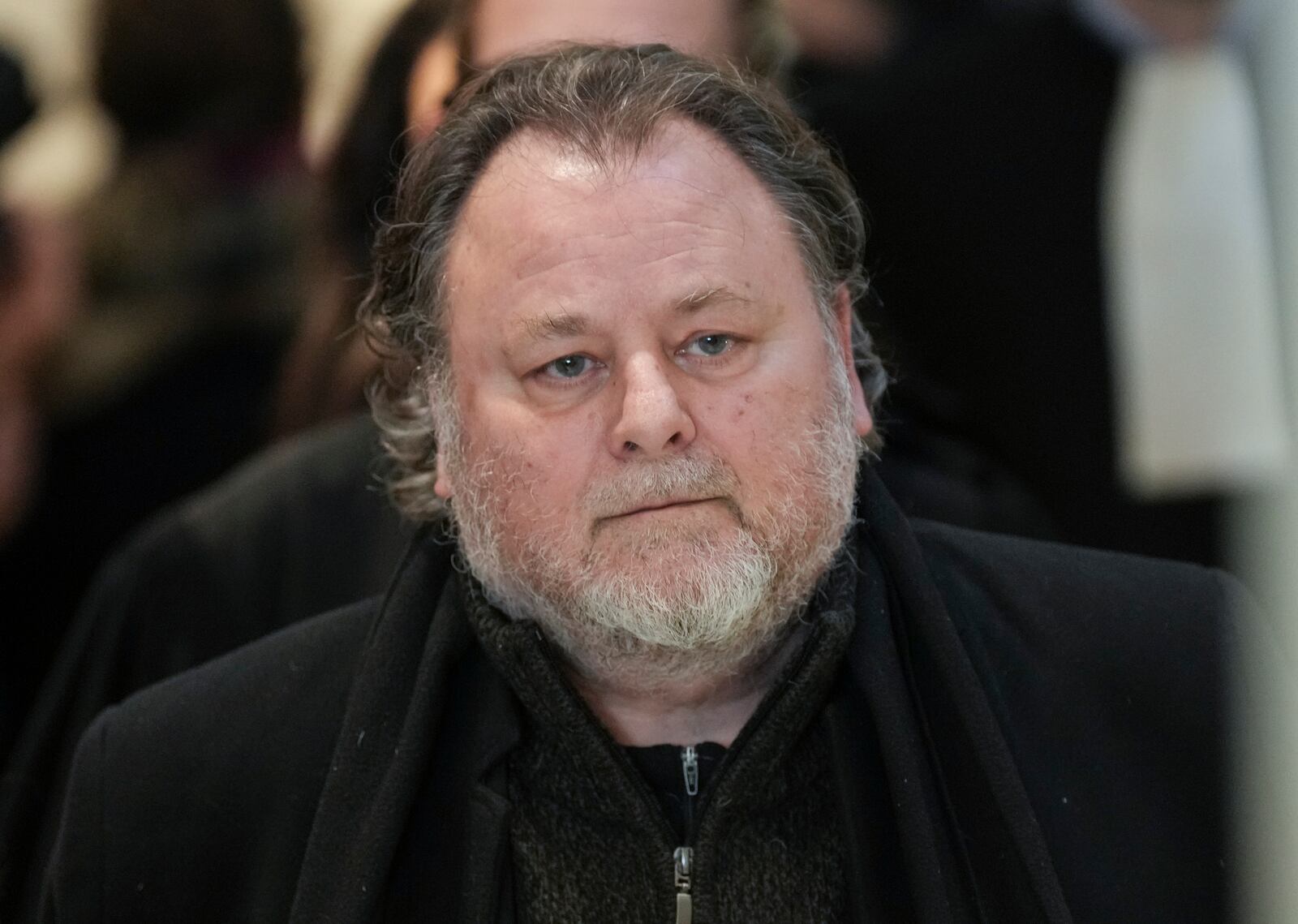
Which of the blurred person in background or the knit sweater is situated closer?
the knit sweater

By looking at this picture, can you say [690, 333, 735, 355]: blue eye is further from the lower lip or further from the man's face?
the lower lip

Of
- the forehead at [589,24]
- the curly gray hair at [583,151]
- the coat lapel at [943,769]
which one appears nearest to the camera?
the coat lapel at [943,769]

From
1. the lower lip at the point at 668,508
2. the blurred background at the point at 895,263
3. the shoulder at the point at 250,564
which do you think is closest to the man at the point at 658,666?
the lower lip at the point at 668,508

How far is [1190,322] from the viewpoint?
4012mm

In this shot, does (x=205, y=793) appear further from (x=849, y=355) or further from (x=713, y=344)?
(x=849, y=355)

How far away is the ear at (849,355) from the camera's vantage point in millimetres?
2676

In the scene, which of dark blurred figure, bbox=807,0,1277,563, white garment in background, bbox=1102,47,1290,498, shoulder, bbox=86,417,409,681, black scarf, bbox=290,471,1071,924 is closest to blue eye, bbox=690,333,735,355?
black scarf, bbox=290,471,1071,924

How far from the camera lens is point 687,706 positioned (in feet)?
8.51

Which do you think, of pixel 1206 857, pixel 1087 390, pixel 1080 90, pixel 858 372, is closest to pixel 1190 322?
pixel 1087 390

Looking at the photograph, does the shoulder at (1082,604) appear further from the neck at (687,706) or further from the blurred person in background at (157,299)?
the blurred person in background at (157,299)

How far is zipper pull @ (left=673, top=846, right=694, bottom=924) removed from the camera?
7.84ft

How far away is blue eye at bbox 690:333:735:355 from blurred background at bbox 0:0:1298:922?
4.10 ft

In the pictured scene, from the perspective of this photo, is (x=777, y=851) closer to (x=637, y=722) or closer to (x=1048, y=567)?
(x=637, y=722)

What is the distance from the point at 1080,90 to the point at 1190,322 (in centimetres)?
61
